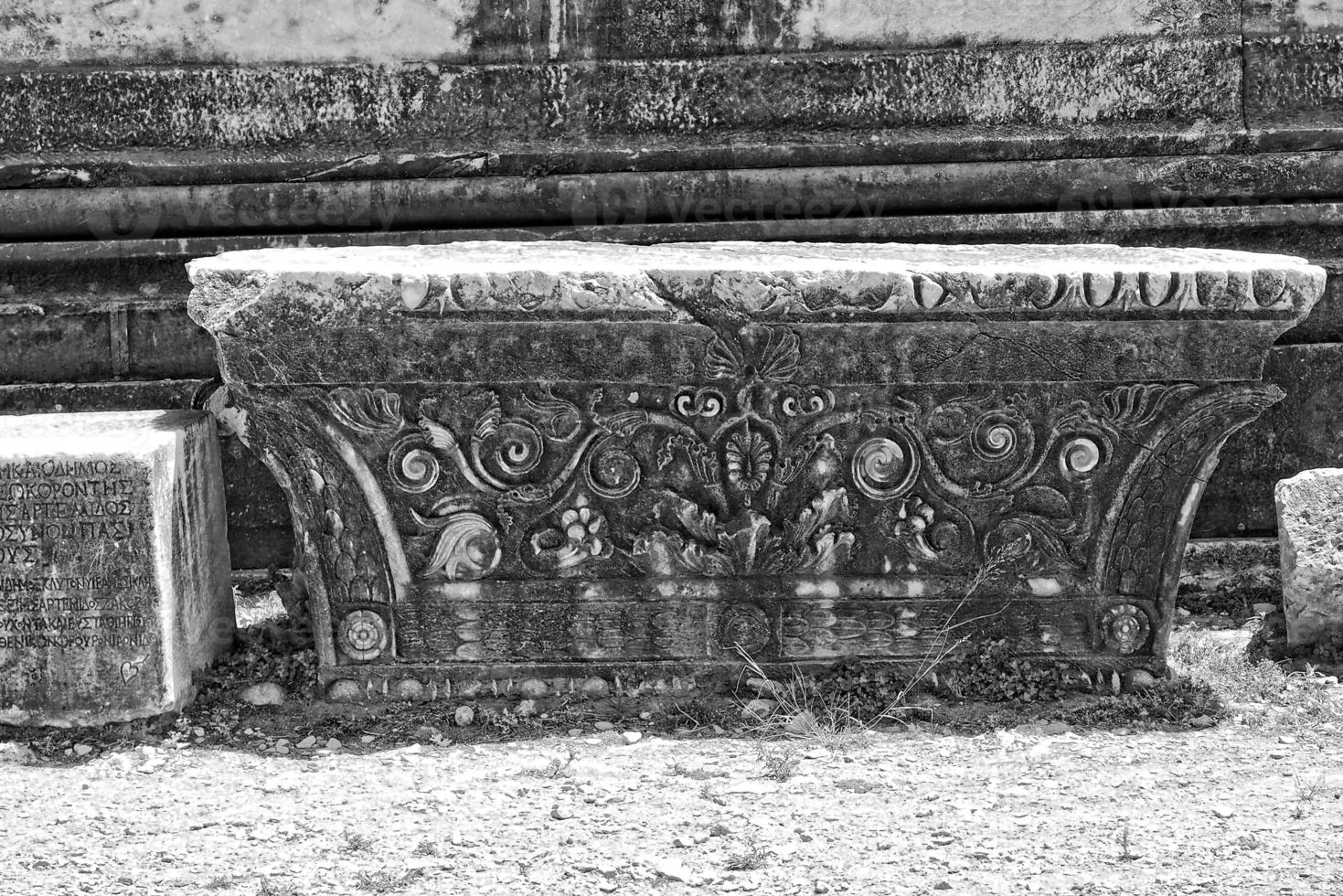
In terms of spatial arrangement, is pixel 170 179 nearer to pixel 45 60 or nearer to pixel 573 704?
pixel 45 60

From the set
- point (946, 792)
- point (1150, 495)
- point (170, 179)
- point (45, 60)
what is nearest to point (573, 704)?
point (946, 792)

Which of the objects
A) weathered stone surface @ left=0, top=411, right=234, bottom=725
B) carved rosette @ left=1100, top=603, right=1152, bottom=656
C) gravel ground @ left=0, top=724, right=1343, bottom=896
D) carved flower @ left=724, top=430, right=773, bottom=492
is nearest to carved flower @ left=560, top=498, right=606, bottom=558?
carved flower @ left=724, top=430, right=773, bottom=492

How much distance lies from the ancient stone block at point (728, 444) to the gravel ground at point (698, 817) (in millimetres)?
349

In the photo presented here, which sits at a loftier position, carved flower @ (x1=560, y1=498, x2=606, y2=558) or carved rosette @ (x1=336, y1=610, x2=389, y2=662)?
carved flower @ (x1=560, y1=498, x2=606, y2=558)

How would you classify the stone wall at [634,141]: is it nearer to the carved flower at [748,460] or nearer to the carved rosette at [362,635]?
the carved rosette at [362,635]

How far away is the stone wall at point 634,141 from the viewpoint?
15.3 feet

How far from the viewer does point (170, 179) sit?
184 inches

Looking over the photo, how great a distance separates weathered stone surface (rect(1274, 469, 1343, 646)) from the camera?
374 cm

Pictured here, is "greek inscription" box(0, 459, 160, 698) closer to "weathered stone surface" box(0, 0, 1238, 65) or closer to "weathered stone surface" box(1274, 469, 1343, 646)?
"weathered stone surface" box(0, 0, 1238, 65)

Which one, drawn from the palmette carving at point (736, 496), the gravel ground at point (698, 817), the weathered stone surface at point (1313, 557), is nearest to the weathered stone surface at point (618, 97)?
the weathered stone surface at point (1313, 557)

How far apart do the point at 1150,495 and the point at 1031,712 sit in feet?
2.07

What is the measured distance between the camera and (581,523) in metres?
3.42

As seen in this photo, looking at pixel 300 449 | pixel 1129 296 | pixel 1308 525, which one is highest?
pixel 1129 296

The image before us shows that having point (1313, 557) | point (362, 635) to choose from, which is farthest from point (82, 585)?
point (1313, 557)
